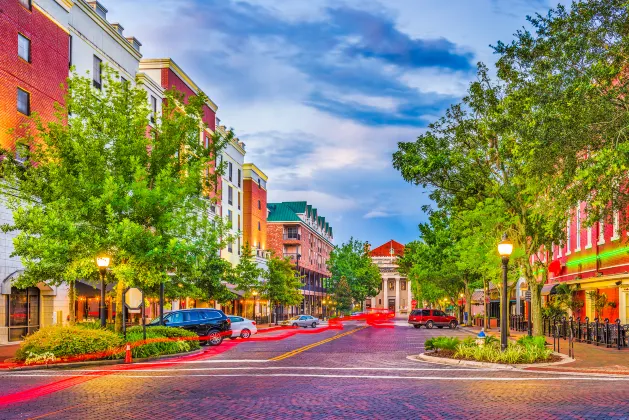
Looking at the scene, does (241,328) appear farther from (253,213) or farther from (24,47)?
(253,213)

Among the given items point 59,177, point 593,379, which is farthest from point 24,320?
point 593,379

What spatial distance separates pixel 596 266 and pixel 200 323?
2204cm

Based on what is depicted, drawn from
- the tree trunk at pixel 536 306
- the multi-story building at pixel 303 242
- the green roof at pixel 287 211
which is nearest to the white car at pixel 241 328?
the tree trunk at pixel 536 306

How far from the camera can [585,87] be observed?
60.2 ft

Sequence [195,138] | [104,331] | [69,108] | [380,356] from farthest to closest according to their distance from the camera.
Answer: [195,138], [69,108], [380,356], [104,331]

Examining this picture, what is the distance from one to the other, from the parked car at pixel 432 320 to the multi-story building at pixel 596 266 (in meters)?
14.3

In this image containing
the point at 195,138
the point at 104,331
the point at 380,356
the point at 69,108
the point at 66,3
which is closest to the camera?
the point at 104,331

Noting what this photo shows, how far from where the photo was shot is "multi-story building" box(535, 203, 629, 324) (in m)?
33.7

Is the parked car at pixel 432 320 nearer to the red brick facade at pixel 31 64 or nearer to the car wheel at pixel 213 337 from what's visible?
the car wheel at pixel 213 337

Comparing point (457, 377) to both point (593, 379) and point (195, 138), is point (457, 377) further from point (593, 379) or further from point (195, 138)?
point (195, 138)

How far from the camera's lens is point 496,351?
22.2 meters

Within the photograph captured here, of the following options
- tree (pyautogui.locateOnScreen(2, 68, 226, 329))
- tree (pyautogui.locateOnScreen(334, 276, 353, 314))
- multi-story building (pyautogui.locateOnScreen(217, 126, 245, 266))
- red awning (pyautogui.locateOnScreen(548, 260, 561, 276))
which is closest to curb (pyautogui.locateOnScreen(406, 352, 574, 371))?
tree (pyautogui.locateOnScreen(2, 68, 226, 329))

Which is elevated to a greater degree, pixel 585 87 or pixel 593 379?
pixel 585 87

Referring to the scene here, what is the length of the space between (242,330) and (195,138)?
1399 centimetres
